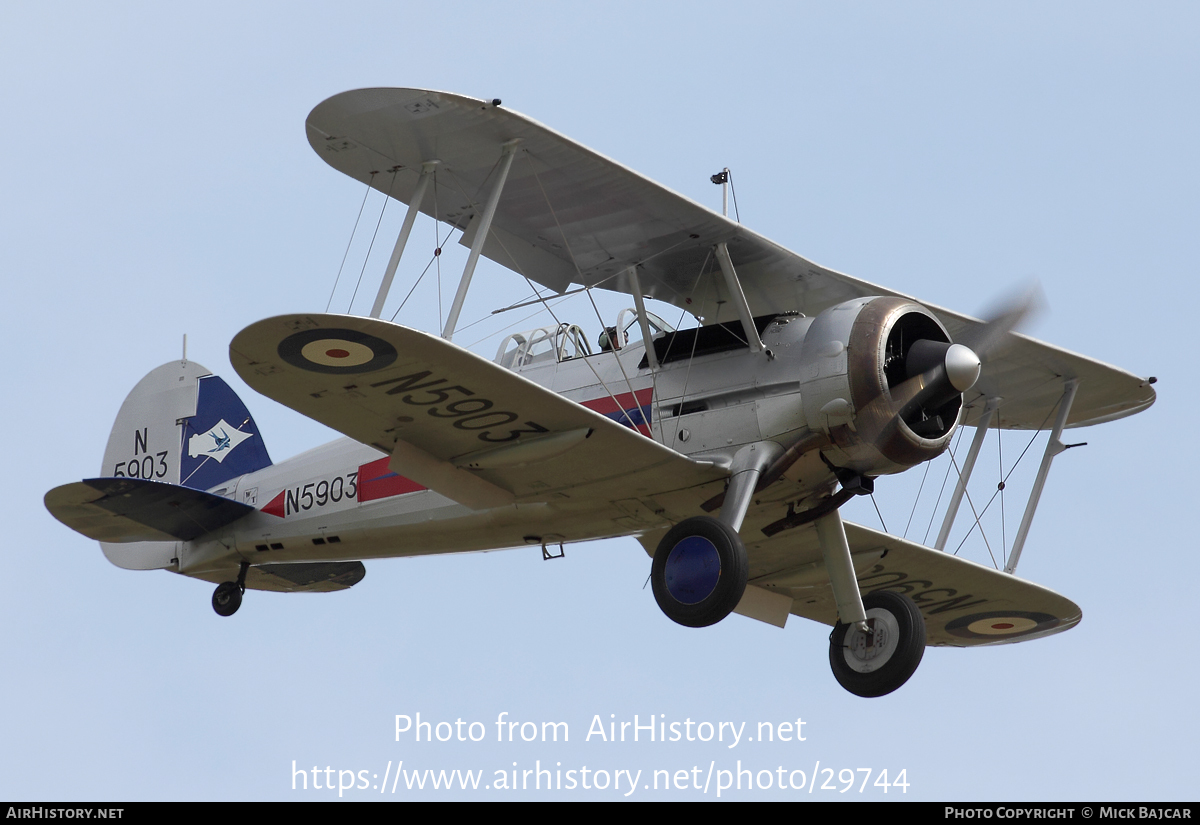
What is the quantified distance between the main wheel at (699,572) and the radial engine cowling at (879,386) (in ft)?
3.26

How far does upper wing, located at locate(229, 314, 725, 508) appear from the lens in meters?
9.87

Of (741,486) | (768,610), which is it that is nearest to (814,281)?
(741,486)

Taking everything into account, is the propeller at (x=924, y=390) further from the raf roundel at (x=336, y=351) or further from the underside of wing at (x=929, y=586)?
the raf roundel at (x=336, y=351)

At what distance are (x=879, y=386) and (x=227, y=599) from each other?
589cm

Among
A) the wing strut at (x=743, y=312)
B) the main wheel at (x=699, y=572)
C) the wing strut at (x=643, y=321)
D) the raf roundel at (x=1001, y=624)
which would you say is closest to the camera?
the main wheel at (x=699, y=572)

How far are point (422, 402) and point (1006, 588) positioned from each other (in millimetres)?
5420

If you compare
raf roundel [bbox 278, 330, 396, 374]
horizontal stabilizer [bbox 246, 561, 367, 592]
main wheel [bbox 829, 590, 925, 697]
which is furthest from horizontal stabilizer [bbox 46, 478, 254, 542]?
main wheel [bbox 829, 590, 925, 697]

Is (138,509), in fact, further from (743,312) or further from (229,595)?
(743,312)

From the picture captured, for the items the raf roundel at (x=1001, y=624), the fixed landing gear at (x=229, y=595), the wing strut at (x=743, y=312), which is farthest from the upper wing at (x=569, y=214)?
the fixed landing gear at (x=229, y=595)

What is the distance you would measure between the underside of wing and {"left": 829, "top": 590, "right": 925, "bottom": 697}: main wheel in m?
0.32

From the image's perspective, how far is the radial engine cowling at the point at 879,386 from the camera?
10641 millimetres

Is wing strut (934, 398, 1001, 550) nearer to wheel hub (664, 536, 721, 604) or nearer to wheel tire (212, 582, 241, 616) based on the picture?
wheel hub (664, 536, 721, 604)

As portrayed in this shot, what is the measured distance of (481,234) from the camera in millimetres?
10508

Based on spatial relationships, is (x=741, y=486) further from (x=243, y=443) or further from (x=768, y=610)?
(x=243, y=443)
